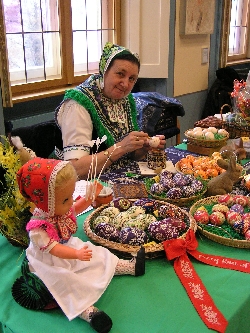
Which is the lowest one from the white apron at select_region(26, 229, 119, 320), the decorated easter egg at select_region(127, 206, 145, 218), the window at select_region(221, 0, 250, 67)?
the white apron at select_region(26, 229, 119, 320)

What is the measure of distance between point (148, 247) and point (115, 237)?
10 cm

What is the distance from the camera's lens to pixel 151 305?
33.7 inches

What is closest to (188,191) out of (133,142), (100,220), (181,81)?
(100,220)

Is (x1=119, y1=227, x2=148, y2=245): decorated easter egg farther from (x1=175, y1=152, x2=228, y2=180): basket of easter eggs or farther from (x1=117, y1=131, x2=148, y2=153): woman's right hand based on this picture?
(x1=117, y1=131, x2=148, y2=153): woman's right hand

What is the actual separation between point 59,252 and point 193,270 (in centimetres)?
36

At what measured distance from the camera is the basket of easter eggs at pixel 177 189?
4.31 ft

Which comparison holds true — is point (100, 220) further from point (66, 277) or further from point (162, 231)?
point (66, 277)

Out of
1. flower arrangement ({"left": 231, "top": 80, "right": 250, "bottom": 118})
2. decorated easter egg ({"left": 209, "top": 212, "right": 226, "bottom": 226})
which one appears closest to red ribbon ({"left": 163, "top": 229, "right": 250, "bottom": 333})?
decorated easter egg ({"left": 209, "top": 212, "right": 226, "bottom": 226})

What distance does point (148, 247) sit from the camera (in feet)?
3.31

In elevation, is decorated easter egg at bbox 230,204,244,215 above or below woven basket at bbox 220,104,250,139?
below

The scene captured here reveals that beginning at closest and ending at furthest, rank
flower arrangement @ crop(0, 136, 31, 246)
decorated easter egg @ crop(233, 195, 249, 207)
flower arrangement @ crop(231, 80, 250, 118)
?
flower arrangement @ crop(0, 136, 31, 246)
decorated easter egg @ crop(233, 195, 249, 207)
flower arrangement @ crop(231, 80, 250, 118)

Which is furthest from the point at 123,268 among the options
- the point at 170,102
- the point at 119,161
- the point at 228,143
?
the point at 170,102

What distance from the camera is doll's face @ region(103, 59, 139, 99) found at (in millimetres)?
1777

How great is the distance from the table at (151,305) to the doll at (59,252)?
0.03 meters
